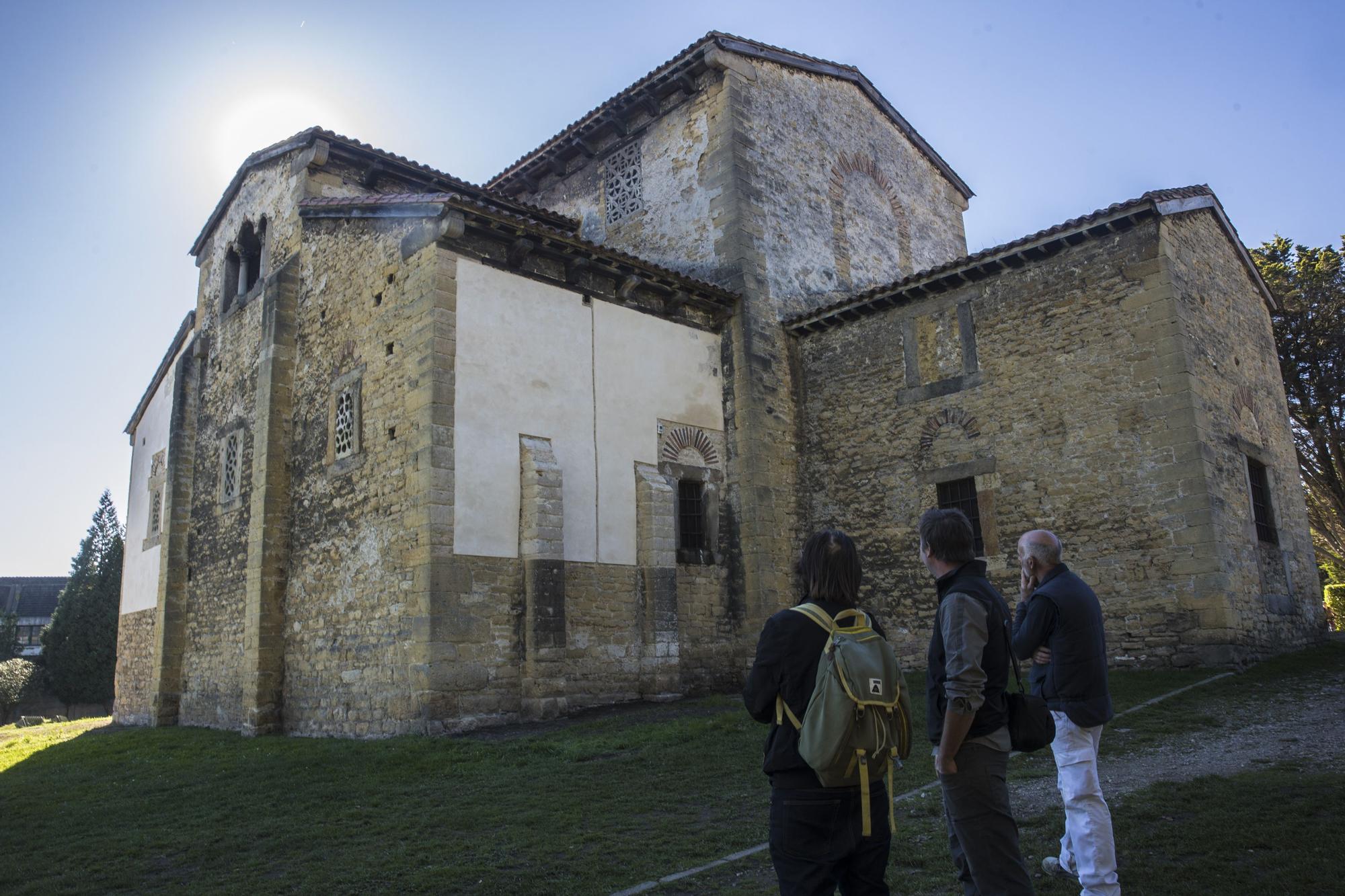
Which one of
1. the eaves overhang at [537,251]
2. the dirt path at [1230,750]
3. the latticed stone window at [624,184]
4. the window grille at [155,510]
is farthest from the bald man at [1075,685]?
the window grille at [155,510]

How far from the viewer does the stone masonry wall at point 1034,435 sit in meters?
12.1

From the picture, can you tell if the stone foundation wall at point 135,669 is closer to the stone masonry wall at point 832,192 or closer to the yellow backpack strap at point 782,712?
the stone masonry wall at point 832,192

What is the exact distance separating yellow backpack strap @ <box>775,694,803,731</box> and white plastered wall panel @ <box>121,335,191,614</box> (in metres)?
18.0

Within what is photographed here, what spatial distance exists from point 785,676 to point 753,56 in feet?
53.6

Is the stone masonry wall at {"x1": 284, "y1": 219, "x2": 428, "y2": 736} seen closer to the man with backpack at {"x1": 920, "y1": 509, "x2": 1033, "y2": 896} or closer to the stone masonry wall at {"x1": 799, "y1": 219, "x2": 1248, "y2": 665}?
the stone masonry wall at {"x1": 799, "y1": 219, "x2": 1248, "y2": 665}

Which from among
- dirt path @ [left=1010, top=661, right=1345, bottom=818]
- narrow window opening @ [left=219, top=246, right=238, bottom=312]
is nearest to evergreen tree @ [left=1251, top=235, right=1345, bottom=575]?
dirt path @ [left=1010, top=661, right=1345, bottom=818]

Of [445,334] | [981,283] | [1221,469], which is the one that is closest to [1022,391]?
[981,283]

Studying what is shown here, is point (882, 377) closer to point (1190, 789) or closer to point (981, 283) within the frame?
point (981, 283)

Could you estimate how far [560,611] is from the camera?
481 inches

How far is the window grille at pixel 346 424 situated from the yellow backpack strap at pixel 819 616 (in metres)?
11.1

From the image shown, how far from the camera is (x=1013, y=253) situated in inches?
538

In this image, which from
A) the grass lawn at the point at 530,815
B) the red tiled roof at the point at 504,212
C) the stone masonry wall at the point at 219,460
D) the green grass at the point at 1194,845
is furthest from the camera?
the stone masonry wall at the point at 219,460

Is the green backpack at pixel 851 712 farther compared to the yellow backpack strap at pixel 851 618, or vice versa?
the yellow backpack strap at pixel 851 618

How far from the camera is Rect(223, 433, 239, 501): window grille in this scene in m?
16.4
